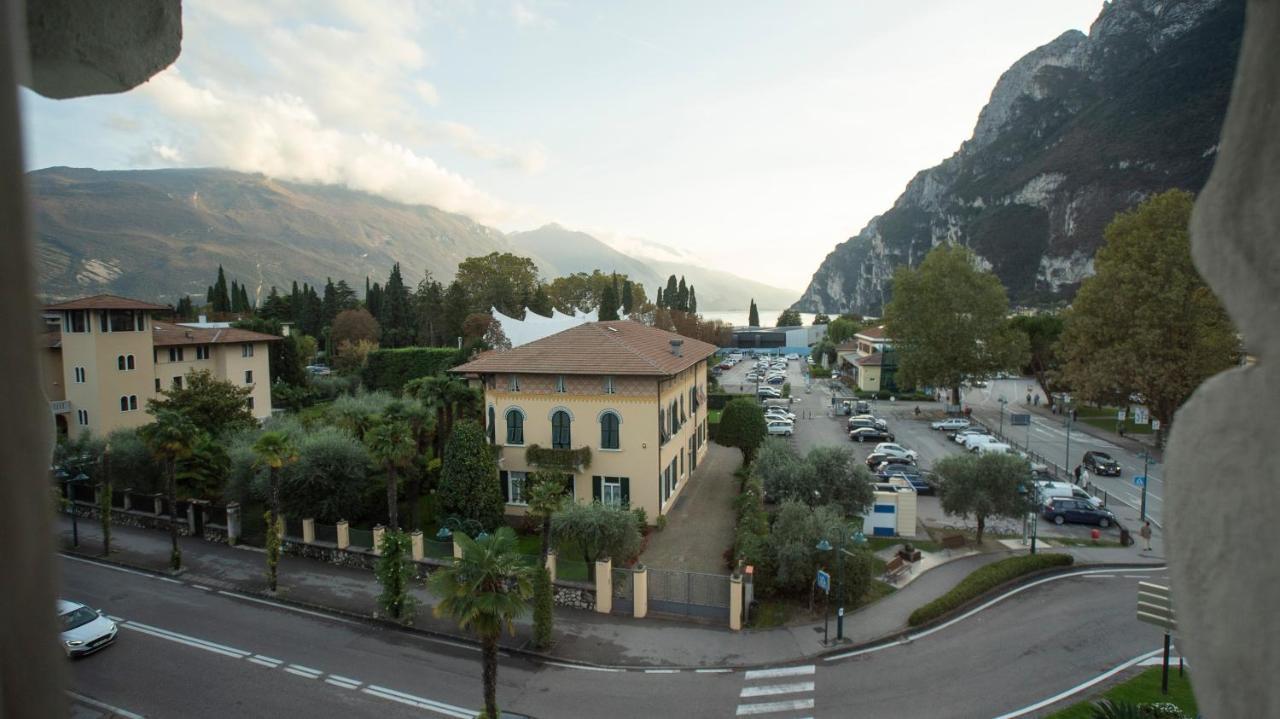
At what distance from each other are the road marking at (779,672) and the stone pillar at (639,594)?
3726 mm

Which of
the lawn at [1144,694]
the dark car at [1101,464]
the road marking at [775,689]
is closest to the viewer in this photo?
the lawn at [1144,694]

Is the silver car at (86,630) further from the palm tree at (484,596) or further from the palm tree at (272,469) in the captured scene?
the palm tree at (484,596)

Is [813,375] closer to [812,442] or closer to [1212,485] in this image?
[812,442]

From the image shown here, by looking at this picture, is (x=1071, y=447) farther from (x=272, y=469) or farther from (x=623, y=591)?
(x=272, y=469)

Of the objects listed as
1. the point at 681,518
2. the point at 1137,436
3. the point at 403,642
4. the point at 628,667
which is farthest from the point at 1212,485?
the point at 1137,436

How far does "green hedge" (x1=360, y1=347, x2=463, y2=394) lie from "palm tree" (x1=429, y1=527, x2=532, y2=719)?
3885 centimetres

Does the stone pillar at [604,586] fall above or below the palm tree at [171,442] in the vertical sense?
below

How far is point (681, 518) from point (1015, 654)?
1197 centimetres

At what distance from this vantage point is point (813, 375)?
7512 cm

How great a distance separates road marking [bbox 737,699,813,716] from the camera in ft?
43.1

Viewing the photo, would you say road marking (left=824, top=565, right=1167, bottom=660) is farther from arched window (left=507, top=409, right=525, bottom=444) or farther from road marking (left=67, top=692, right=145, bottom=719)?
road marking (left=67, top=692, right=145, bottom=719)

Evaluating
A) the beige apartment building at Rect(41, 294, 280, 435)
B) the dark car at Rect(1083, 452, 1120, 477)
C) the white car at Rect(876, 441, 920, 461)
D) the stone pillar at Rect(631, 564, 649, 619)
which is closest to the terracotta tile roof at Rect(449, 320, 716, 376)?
the stone pillar at Rect(631, 564, 649, 619)

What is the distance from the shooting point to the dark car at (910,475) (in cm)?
2833

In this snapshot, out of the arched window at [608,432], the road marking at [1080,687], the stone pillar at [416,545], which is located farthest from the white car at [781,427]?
the road marking at [1080,687]
